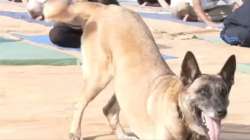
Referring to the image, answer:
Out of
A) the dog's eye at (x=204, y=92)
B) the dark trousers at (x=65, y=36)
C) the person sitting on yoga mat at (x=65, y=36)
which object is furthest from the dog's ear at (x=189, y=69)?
the dark trousers at (x=65, y=36)

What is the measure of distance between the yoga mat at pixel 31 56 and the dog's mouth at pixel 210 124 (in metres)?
4.74

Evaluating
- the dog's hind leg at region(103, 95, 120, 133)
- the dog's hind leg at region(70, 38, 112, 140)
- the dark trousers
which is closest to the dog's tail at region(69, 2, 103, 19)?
the dog's hind leg at region(70, 38, 112, 140)

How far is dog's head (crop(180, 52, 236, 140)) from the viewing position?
4.61 m

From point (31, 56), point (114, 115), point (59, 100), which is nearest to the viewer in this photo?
point (114, 115)

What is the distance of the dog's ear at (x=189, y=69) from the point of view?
4.77m

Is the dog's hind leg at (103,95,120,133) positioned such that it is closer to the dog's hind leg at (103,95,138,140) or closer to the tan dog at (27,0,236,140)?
the dog's hind leg at (103,95,138,140)

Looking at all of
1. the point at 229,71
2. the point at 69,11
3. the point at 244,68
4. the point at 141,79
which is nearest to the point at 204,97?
the point at 229,71

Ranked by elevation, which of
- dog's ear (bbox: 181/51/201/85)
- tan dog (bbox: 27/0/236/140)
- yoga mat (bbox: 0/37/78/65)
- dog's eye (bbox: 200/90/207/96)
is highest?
dog's ear (bbox: 181/51/201/85)

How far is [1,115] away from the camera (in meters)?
6.55

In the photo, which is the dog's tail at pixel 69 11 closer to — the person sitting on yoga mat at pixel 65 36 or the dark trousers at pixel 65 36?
the person sitting on yoga mat at pixel 65 36

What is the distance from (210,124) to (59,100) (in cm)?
287

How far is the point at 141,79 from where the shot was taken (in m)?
5.45

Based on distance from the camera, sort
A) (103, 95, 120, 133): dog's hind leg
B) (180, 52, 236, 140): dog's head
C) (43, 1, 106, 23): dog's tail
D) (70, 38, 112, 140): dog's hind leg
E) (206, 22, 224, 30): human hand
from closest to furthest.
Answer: (180, 52, 236, 140): dog's head → (70, 38, 112, 140): dog's hind leg → (43, 1, 106, 23): dog's tail → (103, 95, 120, 133): dog's hind leg → (206, 22, 224, 30): human hand

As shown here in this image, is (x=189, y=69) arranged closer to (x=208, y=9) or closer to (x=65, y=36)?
(x=65, y=36)
